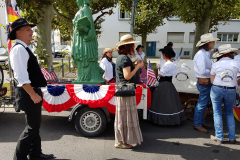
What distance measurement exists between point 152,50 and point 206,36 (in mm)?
22068

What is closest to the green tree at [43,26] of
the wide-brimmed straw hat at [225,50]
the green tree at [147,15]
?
the wide-brimmed straw hat at [225,50]

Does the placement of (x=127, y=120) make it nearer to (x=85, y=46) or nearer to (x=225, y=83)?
(x=225, y=83)

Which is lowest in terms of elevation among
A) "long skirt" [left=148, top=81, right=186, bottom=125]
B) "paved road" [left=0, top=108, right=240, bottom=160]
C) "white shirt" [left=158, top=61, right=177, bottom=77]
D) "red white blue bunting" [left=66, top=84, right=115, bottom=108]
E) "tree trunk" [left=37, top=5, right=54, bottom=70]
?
"paved road" [left=0, top=108, right=240, bottom=160]

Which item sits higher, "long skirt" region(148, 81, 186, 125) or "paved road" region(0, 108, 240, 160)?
"long skirt" region(148, 81, 186, 125)

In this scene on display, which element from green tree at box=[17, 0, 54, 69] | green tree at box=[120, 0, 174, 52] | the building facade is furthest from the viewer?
the building facade

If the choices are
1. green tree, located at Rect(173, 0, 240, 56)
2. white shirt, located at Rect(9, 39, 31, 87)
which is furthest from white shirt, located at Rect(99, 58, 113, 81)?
green tree, located at Rect(173, 0, 240, 56)

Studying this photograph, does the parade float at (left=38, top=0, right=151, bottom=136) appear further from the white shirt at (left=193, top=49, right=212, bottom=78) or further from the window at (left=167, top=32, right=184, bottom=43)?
the window at (left=167, top=32, right=184, bottom=43)

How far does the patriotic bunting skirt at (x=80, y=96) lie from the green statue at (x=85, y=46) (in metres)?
0.78

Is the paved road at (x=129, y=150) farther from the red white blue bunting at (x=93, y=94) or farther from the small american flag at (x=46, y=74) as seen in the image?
the small american flag at (x=46, y=74)

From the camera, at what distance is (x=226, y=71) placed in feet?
11.2

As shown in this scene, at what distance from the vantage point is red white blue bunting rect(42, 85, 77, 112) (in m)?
3.75

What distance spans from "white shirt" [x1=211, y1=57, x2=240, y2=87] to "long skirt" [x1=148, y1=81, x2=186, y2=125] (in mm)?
1010

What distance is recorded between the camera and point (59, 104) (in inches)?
149

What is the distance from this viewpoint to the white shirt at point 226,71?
340 centimetres
